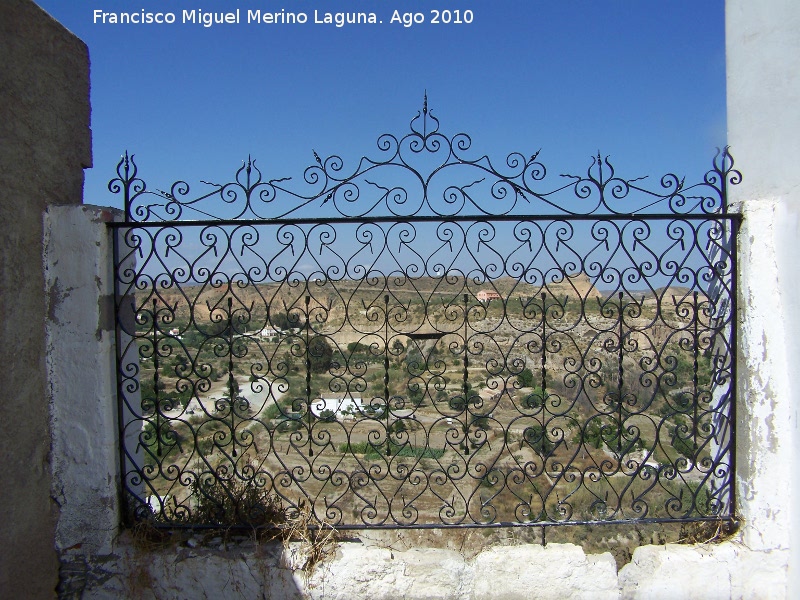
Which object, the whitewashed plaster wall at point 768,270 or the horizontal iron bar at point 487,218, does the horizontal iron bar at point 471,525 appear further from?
the horizontal iron bar at point 487,218

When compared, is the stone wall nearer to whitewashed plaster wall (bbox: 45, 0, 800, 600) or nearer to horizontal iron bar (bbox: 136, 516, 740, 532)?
whitewashed plaster wall (bbox: 45, 0, 800, 600)

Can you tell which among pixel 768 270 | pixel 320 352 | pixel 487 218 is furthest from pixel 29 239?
pixel 768 270

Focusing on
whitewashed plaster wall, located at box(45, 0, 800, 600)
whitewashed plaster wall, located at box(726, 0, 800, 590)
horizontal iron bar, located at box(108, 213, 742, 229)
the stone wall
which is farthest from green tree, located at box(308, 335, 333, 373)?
whitewashed plaster wall, located at box(726, 0, 800, 590)

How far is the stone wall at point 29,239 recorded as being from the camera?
2.65m

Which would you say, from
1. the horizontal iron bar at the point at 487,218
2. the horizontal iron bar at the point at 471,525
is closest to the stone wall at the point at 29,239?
the horizontal iron bar at the point at 487,218

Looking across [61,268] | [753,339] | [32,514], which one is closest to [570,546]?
[753,339]

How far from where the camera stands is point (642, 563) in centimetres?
303

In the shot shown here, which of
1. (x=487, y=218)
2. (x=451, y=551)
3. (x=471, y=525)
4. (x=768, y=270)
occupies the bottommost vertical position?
(x=451, y=551)

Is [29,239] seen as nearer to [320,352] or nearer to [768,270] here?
[320,352]

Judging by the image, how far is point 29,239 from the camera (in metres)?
2.84

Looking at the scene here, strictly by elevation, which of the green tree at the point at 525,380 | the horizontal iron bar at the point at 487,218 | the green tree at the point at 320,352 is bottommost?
the green tree at the point at 525,380

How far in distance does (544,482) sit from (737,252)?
14.5 ft

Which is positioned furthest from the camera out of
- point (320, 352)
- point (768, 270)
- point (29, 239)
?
point (320, 352)

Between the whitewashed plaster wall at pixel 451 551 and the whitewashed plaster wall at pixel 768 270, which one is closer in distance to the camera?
the whitewashed plaster wall at pixel 768 270
